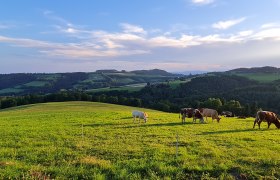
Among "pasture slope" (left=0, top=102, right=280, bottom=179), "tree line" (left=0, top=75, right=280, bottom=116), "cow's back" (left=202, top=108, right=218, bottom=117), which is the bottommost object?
"tree line" (left=0, top=75, right=280, bottom=116)

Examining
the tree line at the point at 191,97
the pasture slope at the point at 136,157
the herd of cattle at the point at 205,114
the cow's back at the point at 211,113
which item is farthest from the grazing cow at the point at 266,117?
the tree line at the point at 191,97

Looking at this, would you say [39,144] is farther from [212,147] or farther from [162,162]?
[212,147]

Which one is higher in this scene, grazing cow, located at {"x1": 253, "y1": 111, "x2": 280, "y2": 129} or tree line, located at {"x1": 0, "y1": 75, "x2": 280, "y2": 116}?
grazing cow, located at {"x1": 253, "y1": 111, "x2": 280, "y2": 129}

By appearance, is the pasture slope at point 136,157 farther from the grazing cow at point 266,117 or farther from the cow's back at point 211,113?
the cow's back at point 211,113

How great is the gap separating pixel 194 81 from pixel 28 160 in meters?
185

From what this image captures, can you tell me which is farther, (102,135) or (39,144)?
(102,135)

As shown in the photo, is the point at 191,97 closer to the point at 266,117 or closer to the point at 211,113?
the point at 211,113

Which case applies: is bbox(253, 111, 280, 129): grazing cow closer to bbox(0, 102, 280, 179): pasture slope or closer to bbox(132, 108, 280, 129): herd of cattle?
bbox(132, 108, 280, 129): herd of cattle

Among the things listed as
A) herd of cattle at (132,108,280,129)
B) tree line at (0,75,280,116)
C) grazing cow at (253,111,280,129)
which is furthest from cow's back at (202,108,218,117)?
tree line at (0,75,280,116)

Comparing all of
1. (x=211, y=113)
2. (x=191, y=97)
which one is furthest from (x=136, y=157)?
(x=191, y=97)

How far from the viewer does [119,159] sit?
16375mm

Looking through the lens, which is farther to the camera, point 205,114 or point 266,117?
point 205,114

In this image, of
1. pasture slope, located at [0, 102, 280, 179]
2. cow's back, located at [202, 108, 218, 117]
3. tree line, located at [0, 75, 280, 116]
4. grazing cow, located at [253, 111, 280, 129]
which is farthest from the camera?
tree line, located at [0, 75, 280, 116]

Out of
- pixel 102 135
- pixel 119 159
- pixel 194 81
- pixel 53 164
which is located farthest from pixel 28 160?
pixel 194 81
